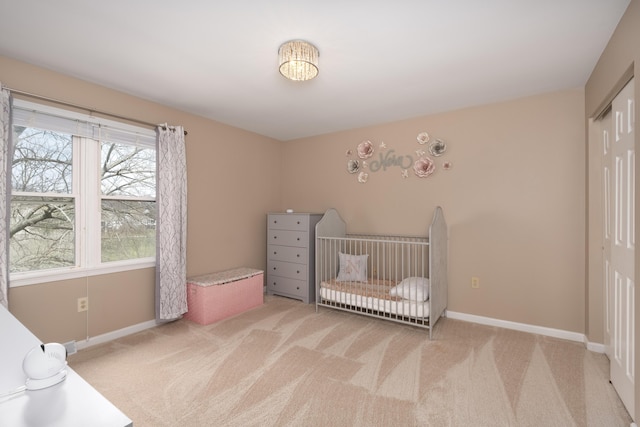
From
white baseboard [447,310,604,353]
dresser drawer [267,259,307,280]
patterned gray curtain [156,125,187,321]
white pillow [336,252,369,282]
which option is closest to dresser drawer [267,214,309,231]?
dresser drawer [267,259,307,280]

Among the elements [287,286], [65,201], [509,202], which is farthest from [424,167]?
[65,201]

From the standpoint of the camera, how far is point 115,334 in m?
Result: 2.69

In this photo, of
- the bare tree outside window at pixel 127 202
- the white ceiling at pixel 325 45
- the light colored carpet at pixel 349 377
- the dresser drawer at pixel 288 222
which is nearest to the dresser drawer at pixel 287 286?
the dresser drawer at pixel 288 222

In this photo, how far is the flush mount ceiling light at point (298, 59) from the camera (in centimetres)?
187

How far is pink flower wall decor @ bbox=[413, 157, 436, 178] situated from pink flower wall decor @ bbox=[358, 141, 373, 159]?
602 millimetres

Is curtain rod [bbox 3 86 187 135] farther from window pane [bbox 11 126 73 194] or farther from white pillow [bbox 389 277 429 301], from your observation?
white pillow [bbox 389 277 429 301]

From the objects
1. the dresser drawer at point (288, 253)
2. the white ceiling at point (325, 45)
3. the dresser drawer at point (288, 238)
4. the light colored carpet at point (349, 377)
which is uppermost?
the white ceiling at point (325, 45)

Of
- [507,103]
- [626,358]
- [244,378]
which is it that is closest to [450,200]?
[507,103]

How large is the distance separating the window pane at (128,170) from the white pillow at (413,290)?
259cm

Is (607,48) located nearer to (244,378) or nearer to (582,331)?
(582,331)

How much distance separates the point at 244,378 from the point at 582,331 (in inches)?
112

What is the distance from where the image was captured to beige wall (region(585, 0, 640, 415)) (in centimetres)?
151

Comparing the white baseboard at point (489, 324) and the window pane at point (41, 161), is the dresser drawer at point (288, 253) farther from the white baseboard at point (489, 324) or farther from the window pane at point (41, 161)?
the window pane at point (41, 161)

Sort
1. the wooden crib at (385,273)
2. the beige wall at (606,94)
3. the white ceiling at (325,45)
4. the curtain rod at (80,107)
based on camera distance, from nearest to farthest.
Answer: the beige wall at (606,94) < the white ceiling at (325,45) < the curtain rod at (80,107) < the wooden crib at (385,273)
